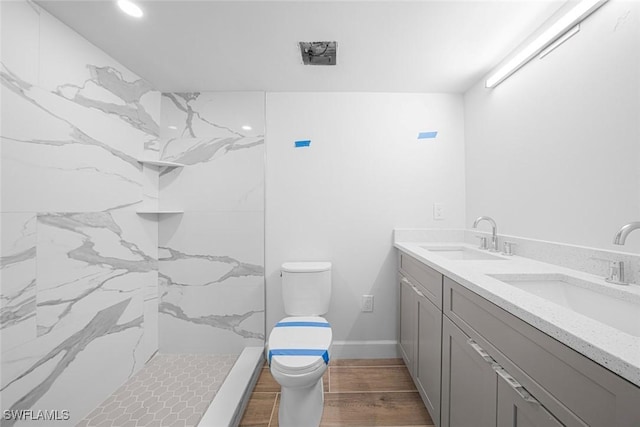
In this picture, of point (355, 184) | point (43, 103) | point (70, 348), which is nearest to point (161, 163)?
point (43, 103)

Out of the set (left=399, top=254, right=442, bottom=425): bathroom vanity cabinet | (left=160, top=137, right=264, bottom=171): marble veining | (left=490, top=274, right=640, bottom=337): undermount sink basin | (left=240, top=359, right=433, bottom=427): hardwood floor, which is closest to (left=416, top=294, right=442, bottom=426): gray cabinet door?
(left=399, top=254, right=442, bottom=425): bathroom vanity cabinet

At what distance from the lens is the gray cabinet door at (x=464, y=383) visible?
90 centimetres

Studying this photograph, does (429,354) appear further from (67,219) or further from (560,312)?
(67,219)

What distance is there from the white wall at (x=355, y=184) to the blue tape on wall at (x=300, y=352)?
791 mm

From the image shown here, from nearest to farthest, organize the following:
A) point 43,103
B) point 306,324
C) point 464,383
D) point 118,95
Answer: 1. point 464,383
2. point 43,103
3. point 306,324
4. point 118,95

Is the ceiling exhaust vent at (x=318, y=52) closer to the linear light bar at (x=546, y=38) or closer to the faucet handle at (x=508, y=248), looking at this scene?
the linear light bar at (x=546, y=38)

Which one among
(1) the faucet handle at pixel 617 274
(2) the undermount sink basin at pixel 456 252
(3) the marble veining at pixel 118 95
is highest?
(3) the marble veining at pixel 118 95

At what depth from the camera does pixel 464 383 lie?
3.50 feet

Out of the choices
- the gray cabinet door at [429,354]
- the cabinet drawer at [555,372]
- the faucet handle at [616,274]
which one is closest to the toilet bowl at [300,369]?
the gray cabinet door at [429,354]

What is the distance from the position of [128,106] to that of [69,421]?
6.28 ft

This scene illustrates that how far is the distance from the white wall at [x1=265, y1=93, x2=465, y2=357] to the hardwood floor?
276 millimetres

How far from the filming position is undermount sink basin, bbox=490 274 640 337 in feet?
2.78

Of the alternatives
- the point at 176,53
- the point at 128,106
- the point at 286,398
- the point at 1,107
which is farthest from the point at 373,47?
the point at 286,398

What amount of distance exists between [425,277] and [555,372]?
2.84 ft
